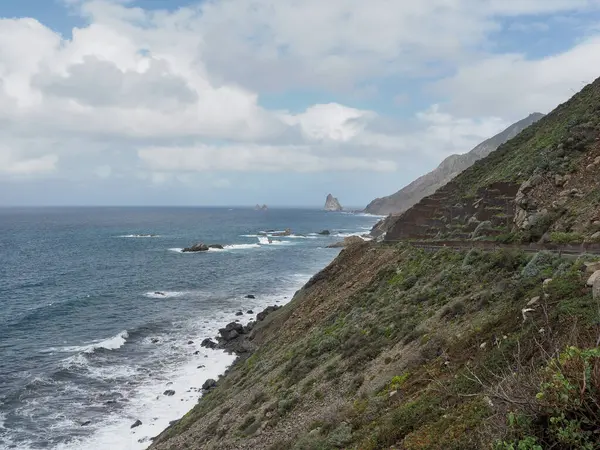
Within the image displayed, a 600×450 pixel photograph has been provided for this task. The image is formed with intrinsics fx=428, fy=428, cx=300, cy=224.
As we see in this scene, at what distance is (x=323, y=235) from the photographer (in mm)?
137750

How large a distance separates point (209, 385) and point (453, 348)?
21.3 metres

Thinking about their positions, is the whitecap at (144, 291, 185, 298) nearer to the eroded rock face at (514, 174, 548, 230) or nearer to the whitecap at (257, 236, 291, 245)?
the eroded rock face at (514, 174, 548, 230)

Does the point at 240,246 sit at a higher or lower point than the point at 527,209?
lower

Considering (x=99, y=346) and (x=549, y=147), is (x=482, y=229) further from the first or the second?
(x=99, y=346)

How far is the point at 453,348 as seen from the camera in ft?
39.0

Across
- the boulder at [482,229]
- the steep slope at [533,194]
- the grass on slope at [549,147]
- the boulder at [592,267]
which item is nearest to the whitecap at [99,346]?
the steep slope at [533,194]

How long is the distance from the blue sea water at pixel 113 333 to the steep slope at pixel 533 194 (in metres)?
20.9

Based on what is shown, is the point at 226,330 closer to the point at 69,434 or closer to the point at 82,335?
the point at 82,335

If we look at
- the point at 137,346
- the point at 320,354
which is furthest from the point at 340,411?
the point at 137,346

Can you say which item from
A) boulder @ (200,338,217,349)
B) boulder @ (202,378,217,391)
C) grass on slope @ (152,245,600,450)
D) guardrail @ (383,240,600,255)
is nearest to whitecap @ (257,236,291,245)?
boulder @ (200,338,217,349)

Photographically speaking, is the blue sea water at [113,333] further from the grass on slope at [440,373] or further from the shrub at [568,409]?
the shrub at [568,409]

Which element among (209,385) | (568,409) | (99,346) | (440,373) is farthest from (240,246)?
(568,409)

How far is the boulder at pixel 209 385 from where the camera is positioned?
28.6 metres

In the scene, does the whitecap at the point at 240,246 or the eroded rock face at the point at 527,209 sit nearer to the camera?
the eroded rock face at the point at 527,209
